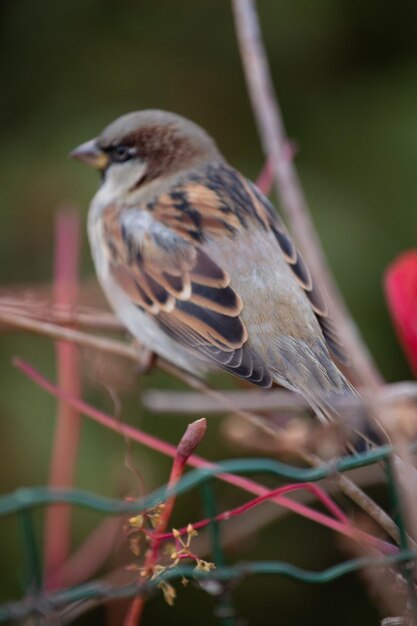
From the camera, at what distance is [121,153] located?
8.96ft

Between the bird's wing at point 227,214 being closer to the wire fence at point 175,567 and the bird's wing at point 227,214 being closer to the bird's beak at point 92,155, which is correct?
the bird's beak at point 92,155

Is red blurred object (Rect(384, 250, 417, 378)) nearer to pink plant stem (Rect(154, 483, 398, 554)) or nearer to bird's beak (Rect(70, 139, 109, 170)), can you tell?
pink plant stem (Rect(154, 483, 398, 554))

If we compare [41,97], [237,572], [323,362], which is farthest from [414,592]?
[41,97]

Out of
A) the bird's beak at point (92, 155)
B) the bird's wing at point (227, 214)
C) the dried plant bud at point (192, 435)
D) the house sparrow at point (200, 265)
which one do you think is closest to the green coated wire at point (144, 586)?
the dried plant bud at point (192, 435)

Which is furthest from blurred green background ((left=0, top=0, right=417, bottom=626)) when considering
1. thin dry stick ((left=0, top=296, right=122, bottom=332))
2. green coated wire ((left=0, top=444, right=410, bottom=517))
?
green coated wire ((left=0, top=444, right=410, bottom=517))

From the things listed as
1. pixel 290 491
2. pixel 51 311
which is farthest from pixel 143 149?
pixel 290 491

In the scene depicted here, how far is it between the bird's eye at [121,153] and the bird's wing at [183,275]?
0.13 m

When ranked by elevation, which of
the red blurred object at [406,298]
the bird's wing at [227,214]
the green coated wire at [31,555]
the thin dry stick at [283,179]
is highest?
the thin dry stick at [283,179]

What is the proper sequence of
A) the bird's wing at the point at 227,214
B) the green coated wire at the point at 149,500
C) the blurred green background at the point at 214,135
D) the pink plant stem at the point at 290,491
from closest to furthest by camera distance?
the green coated wire at the point at 149,500 → the pink plant stem at the point at 290,491 → the bird's wing at the point at 227,214 → the blurred green background at the point at 214,135

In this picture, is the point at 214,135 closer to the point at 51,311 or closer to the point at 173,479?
the point at 51,311

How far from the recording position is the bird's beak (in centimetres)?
275

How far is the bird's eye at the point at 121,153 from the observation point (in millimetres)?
2723

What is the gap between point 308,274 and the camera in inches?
91.6

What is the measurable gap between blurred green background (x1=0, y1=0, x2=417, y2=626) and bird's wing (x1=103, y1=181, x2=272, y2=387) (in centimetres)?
43
